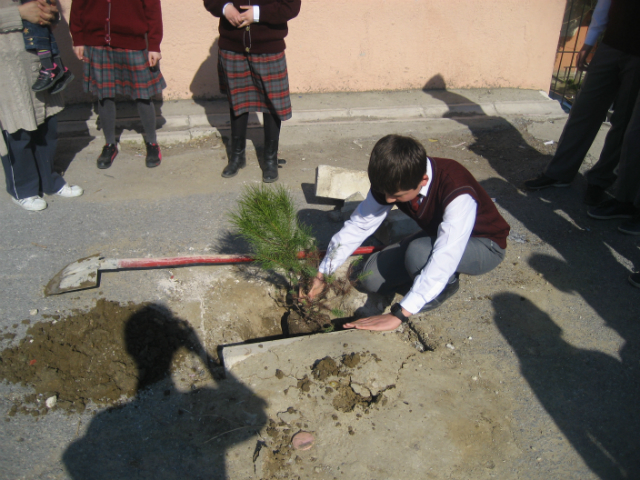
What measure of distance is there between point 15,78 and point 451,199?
10.8 feet

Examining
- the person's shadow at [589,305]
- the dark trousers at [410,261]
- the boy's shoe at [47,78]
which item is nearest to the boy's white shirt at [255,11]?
the boy's shoe at [47,78]

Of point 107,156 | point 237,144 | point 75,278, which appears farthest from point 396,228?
point 107,156

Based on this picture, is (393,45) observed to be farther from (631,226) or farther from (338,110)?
(631,226)

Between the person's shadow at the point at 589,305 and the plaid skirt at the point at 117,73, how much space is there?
3.36 m

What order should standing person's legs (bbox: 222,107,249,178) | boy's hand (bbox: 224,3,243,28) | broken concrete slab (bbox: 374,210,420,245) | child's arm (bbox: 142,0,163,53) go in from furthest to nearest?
standing person's legs (bbox: 222,107,249,178) → child's arm (bbox: 142,0,163,53) → boy's hand (bbox: 224,3,243,28) → broken concrete slab (bbox: 374,210,420,245)

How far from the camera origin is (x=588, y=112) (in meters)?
3.88

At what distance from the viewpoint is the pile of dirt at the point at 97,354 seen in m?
2.55

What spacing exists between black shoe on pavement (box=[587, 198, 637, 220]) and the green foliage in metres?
2.57

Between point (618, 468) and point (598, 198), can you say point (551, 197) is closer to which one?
point (598, 198)

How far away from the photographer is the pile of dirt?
2.55m

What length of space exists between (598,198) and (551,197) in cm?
37

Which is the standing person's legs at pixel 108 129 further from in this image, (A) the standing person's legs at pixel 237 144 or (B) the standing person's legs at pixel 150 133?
(A) the standing person's legs at pixel 237 144

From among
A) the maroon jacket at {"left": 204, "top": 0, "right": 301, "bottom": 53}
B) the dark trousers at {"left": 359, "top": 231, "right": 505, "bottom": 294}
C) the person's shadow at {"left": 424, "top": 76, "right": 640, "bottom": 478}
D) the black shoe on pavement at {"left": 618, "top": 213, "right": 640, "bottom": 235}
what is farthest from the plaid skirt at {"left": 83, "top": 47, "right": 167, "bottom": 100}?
the black shoe on pavement at {"left": 618, "top": 213, "right": 640, "bottom": 235}

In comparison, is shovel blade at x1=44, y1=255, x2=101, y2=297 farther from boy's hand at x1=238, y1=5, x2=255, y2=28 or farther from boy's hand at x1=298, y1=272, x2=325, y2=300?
boy's hand at x1=238, y1=5, x2=255, y2=28
